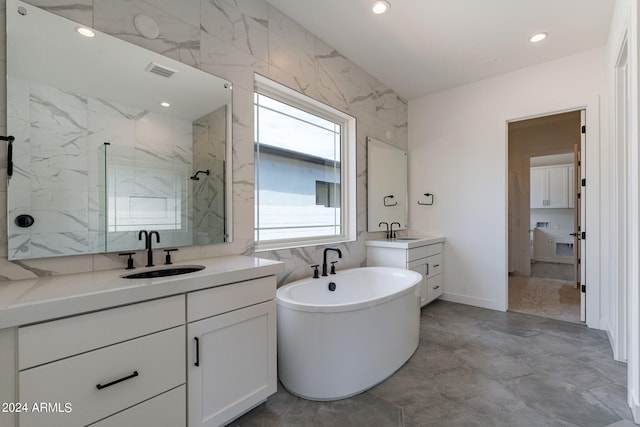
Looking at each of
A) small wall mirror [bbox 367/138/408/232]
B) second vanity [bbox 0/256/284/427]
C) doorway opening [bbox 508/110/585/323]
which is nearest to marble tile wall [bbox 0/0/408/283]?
small wall mirror [bbox 367/138/408/232]

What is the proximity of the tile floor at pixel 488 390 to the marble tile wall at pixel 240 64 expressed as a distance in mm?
1046

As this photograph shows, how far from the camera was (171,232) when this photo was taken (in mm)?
1764

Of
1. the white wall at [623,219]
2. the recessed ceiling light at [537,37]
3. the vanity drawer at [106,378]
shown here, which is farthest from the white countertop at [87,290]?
the recessed ceiling light at [537,37]

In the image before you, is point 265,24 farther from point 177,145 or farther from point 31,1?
point 31,1

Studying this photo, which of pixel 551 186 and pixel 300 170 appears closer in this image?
pixel 300 170

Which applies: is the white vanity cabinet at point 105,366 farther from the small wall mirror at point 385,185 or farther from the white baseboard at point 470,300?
the white baseboard at point 470,300

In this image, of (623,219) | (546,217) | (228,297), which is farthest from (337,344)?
(546,217)

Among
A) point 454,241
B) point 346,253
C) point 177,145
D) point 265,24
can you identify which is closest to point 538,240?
point 454,241

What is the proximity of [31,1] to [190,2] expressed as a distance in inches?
32.0

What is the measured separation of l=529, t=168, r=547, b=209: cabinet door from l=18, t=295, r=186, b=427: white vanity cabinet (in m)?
8.24

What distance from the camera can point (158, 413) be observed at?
1.22 metres

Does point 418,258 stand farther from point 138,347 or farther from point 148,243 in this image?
point 138,347

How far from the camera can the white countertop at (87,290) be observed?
3.03 ft

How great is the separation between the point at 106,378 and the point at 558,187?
8583mm
